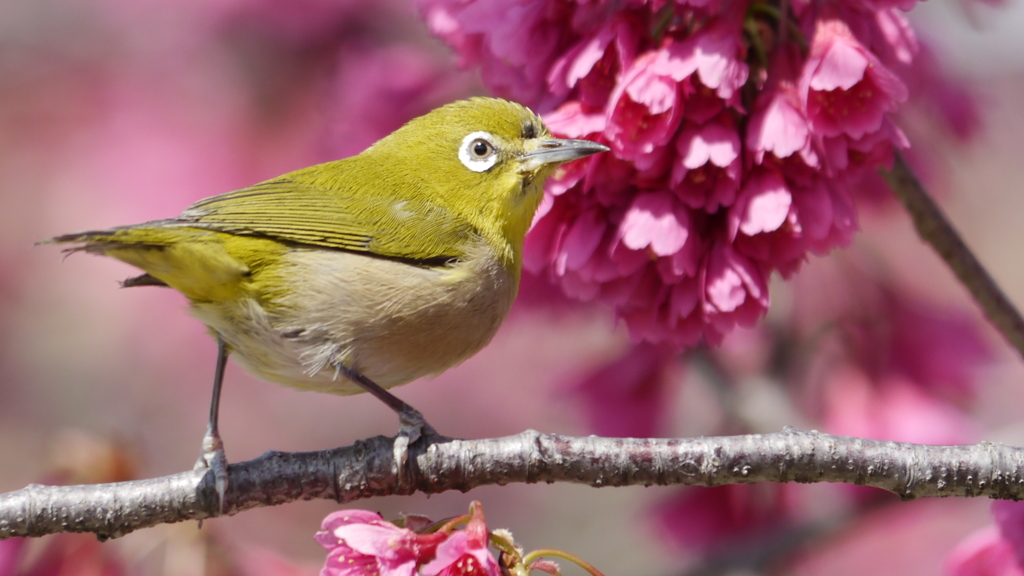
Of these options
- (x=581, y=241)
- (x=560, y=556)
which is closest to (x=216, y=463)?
(x=560, y=556)

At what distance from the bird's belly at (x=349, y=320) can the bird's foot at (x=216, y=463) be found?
0.87ft

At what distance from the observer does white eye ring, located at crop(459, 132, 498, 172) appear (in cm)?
290

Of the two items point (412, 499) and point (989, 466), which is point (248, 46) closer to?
point (412, 499)

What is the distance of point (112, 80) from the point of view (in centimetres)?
510

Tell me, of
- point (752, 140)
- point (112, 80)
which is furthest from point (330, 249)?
point (112, 80)

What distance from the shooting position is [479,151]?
2.93 m

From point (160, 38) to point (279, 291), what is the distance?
2875mm

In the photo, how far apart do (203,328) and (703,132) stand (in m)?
3.51

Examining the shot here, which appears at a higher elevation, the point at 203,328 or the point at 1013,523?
the point at 203,328

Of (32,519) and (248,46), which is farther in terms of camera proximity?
(248,46)

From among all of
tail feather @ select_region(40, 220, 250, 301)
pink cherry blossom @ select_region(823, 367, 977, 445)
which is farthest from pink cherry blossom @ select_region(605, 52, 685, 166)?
pink cherry blossom @ select_region(823, 367, 977, 445)

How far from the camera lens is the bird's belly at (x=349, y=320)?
2.45m

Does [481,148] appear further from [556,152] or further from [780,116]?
[780,116]

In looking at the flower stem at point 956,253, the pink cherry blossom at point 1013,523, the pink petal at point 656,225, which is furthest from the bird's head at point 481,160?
the pink cherry blossom at point 1013,523
